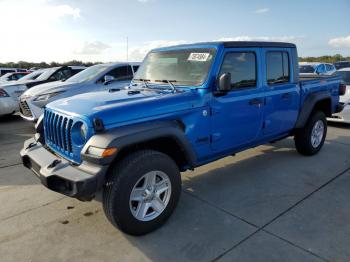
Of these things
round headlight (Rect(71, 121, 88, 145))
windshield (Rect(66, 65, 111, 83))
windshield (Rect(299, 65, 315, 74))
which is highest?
windshield (Rect(299, 65, 315, 74))

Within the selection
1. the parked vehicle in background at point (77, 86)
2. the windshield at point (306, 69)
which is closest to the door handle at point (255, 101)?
the parked vehicle in background at point (77, 86)

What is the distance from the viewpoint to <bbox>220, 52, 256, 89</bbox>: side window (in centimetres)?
388

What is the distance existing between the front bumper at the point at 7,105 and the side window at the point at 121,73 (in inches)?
143

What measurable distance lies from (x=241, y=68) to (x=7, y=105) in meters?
7.93

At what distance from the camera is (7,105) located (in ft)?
30.9

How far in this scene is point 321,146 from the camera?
5.75 m

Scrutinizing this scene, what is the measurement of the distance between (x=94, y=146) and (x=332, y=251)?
2.33 metres

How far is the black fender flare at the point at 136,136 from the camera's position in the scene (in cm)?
277

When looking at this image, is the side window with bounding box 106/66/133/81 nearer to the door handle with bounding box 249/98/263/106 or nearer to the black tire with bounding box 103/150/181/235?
the door handle with bounding box 249/98/263/106

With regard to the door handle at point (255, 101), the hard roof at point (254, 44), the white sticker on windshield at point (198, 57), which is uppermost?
the hard roof at point (254, 44)

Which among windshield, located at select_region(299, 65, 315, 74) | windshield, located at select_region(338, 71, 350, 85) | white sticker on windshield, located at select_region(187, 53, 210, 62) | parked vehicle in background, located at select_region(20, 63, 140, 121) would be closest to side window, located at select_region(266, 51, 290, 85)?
white sticker on windshield, located at select_region(187, 53, 210, 62)

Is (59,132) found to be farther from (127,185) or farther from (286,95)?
(286,95)

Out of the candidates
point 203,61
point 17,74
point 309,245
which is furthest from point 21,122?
point 309,245

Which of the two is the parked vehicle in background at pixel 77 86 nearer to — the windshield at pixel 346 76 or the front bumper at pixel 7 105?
the front bumper at pixel 7 105
